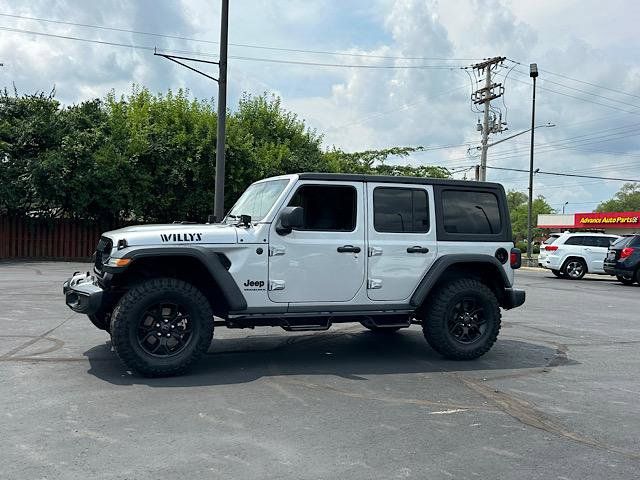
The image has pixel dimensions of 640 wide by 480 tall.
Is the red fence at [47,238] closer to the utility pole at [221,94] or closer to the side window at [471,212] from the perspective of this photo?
the utility pole at [221,94]

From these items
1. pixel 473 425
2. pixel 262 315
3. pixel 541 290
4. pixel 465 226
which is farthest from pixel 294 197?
pixel 541 290

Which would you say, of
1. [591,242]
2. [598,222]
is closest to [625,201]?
[598,222]

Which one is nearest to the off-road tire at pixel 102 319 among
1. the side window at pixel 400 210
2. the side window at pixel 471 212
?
the side window at pixel 400 210

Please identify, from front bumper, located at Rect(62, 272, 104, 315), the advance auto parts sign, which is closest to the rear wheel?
front bumper, located at Rect(62, 272, 104, 315)

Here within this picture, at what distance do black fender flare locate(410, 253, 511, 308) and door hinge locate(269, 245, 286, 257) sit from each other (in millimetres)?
1639

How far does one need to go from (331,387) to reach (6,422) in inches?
110

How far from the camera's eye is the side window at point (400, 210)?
689 cm

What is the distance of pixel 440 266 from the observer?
22.8 ft

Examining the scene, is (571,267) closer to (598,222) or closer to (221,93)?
(221,93)

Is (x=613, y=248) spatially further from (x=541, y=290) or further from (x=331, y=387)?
(x=331, y=387)

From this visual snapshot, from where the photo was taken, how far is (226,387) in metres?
5.78

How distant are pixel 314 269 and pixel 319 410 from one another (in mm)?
1762

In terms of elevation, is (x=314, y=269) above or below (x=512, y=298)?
above

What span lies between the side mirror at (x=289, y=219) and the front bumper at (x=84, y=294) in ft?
6.18
